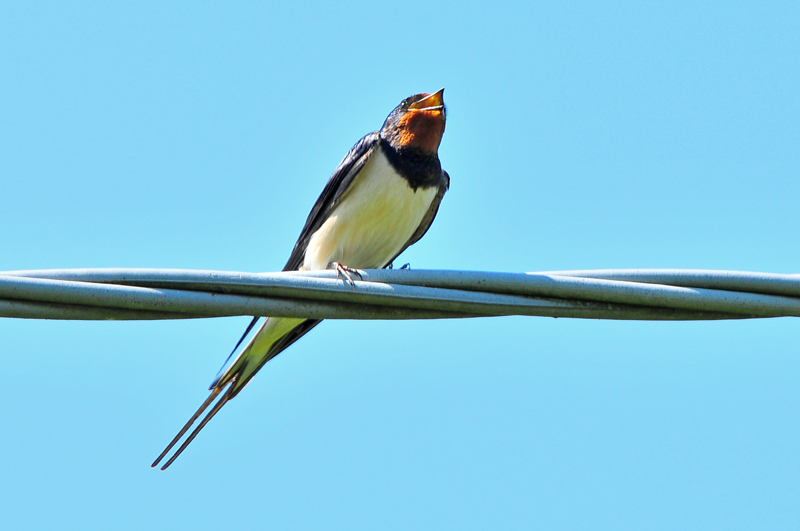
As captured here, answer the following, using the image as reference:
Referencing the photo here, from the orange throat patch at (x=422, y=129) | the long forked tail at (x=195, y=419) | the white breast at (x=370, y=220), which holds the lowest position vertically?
the long forked tail at (x=195, y=419)

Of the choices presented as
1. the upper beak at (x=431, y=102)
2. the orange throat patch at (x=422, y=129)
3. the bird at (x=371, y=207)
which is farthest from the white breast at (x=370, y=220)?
the upper beak at (x=431, y=102)

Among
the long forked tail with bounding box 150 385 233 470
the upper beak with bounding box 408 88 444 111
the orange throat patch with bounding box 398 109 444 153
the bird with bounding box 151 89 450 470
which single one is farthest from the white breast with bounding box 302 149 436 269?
the long forked tail with bounding box 150 385 233 470

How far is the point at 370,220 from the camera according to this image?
16.8 ft

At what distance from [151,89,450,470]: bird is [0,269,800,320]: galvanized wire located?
1.86 meters

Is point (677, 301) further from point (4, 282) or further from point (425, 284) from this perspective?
point (4, 282)

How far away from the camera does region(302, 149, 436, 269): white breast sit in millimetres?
5105

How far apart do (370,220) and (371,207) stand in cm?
6

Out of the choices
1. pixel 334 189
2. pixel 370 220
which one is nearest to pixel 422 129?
pixel 334 189

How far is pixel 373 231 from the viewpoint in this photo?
515 centimetres

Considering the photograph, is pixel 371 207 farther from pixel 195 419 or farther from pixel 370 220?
pixel 195 419

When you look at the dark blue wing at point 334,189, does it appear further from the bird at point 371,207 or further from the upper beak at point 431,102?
the upper beak at point 431,102

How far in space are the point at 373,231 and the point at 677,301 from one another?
248cm

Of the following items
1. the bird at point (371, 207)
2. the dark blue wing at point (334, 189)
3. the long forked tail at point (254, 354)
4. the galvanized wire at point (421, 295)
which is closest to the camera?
the galvanized wire at point (421, 295)

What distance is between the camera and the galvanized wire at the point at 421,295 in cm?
275
